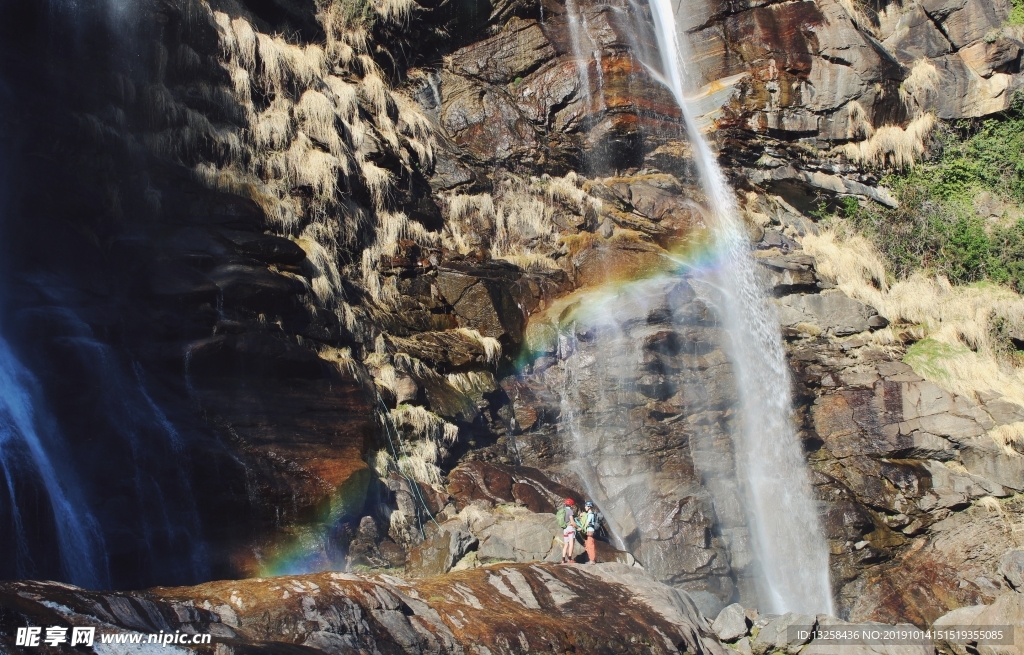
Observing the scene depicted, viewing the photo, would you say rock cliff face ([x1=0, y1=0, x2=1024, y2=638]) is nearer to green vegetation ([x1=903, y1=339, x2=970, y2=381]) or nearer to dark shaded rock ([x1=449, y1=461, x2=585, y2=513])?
dark shaded rock ([x1=449, y1=461, x2=585, y2=513])

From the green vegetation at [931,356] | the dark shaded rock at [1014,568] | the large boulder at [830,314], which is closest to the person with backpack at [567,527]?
the dark shaded rock at [1014,568]

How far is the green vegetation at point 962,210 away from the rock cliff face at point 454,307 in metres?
0.70

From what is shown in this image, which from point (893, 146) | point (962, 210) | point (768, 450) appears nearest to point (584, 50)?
point (893, 146)

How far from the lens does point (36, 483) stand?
872 centimetres

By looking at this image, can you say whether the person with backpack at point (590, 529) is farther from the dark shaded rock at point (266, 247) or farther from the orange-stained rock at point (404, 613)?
the dark shaded rock at point (266, 247)

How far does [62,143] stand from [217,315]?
4295 mm

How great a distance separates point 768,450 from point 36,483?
12745 mm

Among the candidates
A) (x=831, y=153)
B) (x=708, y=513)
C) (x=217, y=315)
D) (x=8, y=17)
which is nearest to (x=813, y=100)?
(x=831, y=153)

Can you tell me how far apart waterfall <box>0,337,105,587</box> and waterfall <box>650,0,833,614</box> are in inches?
439

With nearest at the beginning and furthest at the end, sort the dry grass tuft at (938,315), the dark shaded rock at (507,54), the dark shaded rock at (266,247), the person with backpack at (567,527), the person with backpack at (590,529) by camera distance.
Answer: the person with backpack at (567,527) < the person with backpack at (590,529) < the dark shaded rock at (266,247) < the dry grass tuft at (938,315) < the dark shaded rock at (507,54)

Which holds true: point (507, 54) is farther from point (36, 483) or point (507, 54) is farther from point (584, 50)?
point (36, 483)

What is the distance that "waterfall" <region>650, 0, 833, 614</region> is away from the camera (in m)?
14.6

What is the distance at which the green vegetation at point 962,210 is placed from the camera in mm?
20031

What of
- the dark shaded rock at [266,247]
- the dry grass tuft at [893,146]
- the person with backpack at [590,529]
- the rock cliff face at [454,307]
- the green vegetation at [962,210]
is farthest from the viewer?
the dry grass tuft at [893,146]
